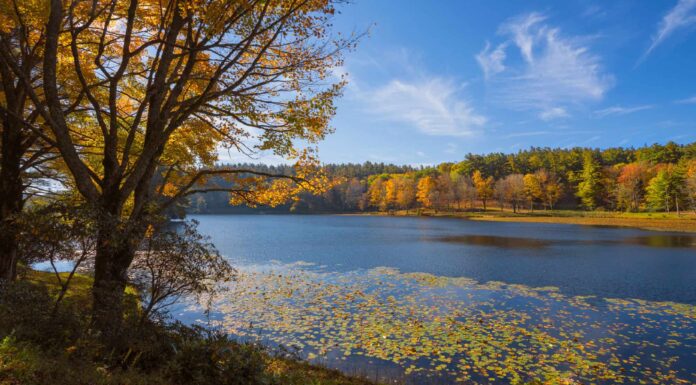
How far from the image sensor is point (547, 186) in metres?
96.2

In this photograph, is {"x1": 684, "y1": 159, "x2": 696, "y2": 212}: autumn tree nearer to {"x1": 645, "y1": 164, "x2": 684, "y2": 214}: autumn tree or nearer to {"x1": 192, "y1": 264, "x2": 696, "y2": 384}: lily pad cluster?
{"x1": 645, "y1": 164, "x2": 684, "y2": 214}: autumn tree

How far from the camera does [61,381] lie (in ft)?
15.1

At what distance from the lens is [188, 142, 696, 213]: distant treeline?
80188 millimetres

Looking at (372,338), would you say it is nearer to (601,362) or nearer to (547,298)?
(601,362)

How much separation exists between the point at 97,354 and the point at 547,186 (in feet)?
349

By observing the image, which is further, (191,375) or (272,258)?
(272,258)

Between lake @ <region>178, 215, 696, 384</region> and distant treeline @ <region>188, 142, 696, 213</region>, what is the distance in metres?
55.9

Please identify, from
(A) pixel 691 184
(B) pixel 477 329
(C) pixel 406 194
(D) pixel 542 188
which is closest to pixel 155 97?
(B) pixel 477 329

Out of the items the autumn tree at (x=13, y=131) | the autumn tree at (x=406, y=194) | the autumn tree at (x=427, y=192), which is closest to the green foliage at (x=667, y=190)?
the autumn tree at (x=427, y=192)

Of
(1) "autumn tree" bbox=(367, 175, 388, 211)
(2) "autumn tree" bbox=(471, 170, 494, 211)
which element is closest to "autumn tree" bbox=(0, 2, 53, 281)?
(2) "autumn tree" bbox=(471, 170, 494, 211)

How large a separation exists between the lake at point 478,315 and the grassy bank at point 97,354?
3806 millimetres

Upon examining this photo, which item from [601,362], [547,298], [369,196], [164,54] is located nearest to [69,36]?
[164,54]

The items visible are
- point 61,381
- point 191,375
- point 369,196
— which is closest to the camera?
point 61,381

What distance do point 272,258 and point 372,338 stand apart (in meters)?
18.8
